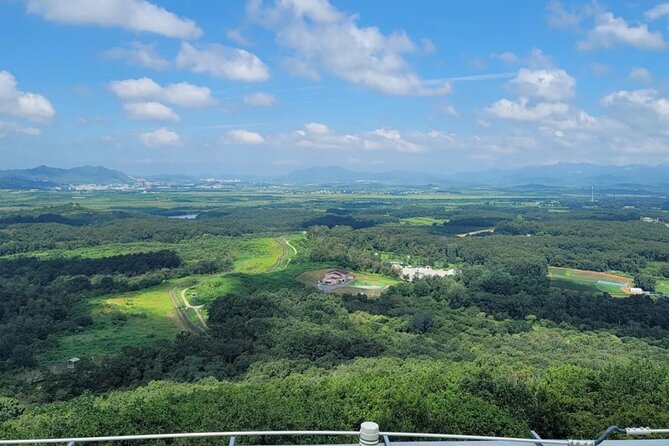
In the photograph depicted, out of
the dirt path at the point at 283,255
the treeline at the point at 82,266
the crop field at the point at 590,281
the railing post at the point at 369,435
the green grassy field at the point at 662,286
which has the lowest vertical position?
the green grassy field at the point at 662,286

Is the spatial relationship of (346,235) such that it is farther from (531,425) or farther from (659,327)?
(531,425)

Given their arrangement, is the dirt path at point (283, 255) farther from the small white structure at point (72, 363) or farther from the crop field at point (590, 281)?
the crop field at point (590, 281)

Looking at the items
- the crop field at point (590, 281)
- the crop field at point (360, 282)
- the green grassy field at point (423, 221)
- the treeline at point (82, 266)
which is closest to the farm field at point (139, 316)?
the treeline at point (82, 266)

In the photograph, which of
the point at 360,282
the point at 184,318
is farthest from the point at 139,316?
the point at 360,282

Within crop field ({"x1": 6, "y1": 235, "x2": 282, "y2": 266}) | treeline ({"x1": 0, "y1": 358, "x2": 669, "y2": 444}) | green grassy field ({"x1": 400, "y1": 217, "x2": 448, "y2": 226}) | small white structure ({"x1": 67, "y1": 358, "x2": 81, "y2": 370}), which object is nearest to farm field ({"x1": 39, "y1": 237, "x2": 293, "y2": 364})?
crop field ({"x1": 6, "y1": 235, "x2": 282, "y2": 266})

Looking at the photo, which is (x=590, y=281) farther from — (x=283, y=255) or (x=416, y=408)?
(x=416, y=408)

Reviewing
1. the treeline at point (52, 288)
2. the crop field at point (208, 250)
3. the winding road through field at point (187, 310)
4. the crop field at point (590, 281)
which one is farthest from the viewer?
the crop field at point (208, 250)
